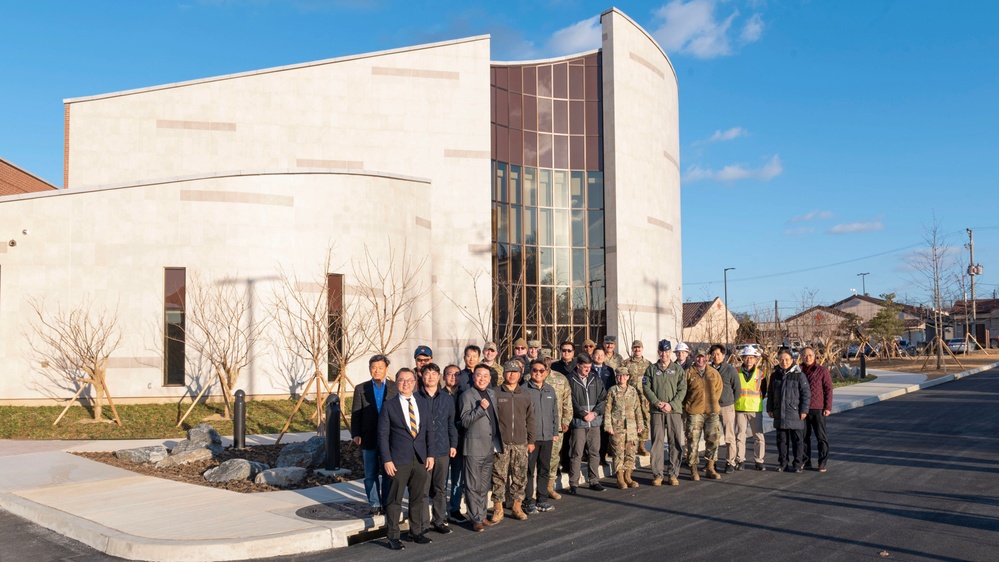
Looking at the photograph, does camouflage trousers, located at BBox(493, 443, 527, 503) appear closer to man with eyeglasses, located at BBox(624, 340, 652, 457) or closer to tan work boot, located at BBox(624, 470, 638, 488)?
tan work boot, located at BBox(624, 470, 638, 488)

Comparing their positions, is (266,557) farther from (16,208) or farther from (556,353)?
(556,353)

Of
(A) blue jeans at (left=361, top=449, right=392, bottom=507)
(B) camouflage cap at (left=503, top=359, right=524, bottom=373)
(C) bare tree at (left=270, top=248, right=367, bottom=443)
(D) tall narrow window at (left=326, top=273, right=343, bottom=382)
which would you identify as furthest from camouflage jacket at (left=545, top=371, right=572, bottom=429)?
(D) tall narrow window at (left=326, top=273, right=343, bottom=382)

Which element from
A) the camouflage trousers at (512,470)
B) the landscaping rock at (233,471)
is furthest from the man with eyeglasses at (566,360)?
the landscaping rock at (233,471)

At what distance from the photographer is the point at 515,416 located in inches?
361

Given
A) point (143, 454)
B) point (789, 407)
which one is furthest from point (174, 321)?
point (789, 407)

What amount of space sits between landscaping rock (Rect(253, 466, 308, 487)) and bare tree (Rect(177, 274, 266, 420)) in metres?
10.3

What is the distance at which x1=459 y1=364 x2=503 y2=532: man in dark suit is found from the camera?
28.6 ft

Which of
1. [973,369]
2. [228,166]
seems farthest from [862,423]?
[973,369]

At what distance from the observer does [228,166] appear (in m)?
27.0

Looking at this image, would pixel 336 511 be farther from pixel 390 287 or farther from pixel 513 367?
pixel 390 287

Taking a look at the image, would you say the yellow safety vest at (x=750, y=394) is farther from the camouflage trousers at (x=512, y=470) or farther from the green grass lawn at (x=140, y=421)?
the green grass lawn at (x=140, y=421)

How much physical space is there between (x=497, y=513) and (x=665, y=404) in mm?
3439

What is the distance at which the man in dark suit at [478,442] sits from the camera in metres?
8.70

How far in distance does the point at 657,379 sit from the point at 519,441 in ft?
10.00
